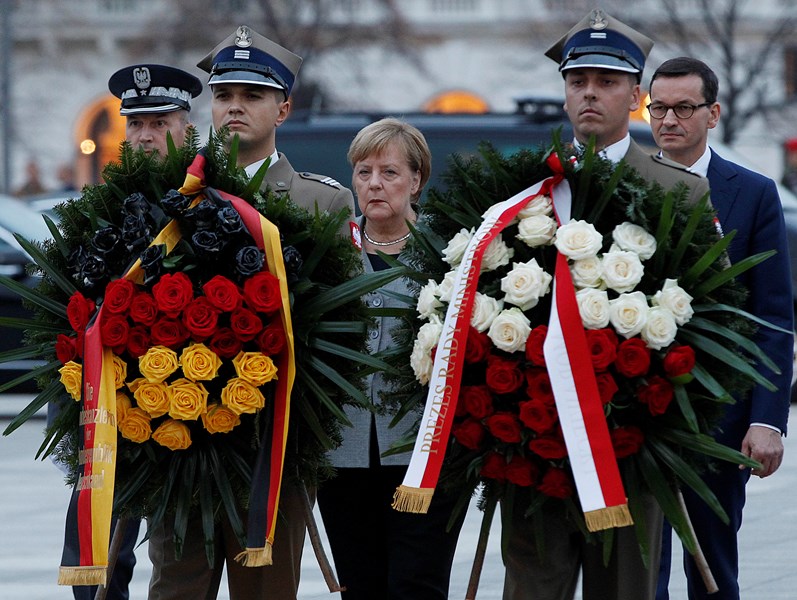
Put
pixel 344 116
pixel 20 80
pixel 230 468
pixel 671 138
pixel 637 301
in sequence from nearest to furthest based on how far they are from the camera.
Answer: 1. pixel 637 301
2. pixel 230 468
3. pixel 671 138
4. pixel 344 116
5. pixel 20 80

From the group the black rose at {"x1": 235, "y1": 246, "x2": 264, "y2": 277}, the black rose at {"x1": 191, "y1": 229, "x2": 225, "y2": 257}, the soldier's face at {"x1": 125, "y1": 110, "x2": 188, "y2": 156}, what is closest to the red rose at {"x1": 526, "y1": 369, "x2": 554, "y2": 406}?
the black rose at {"x1": 235, "y1": 246, "x2": 264, "y2": 277}

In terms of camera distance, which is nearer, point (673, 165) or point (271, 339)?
point (271, 339)

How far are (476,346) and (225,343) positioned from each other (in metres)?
0.67

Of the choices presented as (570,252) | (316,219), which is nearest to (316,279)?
(316,219)

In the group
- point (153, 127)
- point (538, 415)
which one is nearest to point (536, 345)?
point (538, 415)

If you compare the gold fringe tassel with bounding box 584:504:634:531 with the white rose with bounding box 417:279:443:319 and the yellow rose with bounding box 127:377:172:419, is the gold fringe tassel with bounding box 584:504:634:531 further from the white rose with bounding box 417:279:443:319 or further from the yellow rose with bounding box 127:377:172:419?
the yellow rose with bounding box 127:377:172:419

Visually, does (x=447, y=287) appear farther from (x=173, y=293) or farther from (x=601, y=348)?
(x=173, y=293)

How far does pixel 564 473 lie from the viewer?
3982 millimetres

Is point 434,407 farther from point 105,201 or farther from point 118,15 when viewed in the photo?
point 118,15

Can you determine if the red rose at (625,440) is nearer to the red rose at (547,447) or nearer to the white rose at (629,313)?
the red rose at (547,447)

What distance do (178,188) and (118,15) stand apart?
1679 inches

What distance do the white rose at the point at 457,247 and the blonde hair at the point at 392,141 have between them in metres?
0.91

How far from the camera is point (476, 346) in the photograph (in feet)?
13.1

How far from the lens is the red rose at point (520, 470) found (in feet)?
Answer: 13.0
